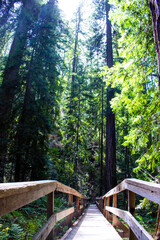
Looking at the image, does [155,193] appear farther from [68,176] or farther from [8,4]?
[8,4]

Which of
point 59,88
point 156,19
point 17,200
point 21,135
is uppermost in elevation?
point 59,88

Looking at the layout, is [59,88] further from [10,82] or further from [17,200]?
[17,200]

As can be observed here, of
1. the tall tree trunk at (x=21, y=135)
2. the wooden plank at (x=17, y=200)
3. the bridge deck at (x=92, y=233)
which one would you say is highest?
the tall tree trunk at (x=21, y=135)

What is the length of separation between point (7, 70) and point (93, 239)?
7.49m

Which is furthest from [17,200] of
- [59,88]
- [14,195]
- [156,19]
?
[59,88]

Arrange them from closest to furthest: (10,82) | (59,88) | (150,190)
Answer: (150,190) → (10,82) → (59,88)

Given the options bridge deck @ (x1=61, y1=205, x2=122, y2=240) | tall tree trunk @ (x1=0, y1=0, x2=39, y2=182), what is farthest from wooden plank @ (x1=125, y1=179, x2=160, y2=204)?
tall tree trunk @ (x1=0, y1=0, x2=39, y2=182)

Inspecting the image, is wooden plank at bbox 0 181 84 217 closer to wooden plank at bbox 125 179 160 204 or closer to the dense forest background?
wooden plank at bbox 125 179 160 204

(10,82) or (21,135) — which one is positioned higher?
(10,82)

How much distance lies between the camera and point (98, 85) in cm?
1486

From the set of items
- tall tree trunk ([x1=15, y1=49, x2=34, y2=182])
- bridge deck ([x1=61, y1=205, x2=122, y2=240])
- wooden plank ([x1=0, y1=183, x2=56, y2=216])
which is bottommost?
bridge deck ([x1=61, y1=205, x2=122, y2=240])

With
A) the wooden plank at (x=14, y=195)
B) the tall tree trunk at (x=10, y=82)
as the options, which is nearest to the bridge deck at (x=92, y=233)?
the wooden plank at (x=14, y=195)

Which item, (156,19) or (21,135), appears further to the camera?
(21,135)

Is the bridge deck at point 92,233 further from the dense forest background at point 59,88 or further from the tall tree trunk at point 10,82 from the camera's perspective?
the tall tree trunk at point 10,82
